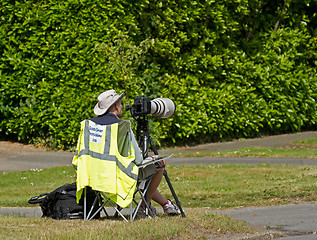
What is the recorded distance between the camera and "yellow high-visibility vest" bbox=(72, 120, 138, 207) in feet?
22.5

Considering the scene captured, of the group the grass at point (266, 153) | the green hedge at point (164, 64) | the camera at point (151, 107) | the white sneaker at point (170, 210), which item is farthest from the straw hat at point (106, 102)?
the grass at point (266, 153)

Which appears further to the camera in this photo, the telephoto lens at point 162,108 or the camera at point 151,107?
the telephoto lens at point 162,108

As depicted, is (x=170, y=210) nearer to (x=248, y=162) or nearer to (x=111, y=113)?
(x=111, y=113)

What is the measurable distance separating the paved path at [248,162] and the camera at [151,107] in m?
1.71

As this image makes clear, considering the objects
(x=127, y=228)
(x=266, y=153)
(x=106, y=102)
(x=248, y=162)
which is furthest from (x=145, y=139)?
(x=266, y=153)

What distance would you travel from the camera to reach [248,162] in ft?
45.0

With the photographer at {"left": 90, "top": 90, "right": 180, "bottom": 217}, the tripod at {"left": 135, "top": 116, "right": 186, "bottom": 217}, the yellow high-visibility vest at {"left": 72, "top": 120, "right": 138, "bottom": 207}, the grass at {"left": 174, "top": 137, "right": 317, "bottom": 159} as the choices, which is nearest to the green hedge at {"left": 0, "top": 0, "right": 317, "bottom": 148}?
the grass at {"left": 174, "top": 137, "right": 317, "bottom": 159}

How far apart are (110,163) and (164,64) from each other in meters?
9.45

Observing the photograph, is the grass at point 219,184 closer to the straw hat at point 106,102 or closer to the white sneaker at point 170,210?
the white sneaker at point 170,210

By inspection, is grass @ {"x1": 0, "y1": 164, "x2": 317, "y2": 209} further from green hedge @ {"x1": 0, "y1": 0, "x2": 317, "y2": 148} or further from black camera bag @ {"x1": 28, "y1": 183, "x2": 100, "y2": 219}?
green hedge @ {"x1": 0, "y1": 0, "x2": 317, "y2": 148}

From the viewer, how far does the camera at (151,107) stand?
7.26 metres

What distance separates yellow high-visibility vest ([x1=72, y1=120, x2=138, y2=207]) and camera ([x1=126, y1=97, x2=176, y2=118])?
422 mm

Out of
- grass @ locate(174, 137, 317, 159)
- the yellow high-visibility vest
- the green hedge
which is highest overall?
the green hedge

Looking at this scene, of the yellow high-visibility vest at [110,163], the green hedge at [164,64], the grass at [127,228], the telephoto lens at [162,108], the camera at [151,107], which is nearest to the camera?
the grass at [127,228]
